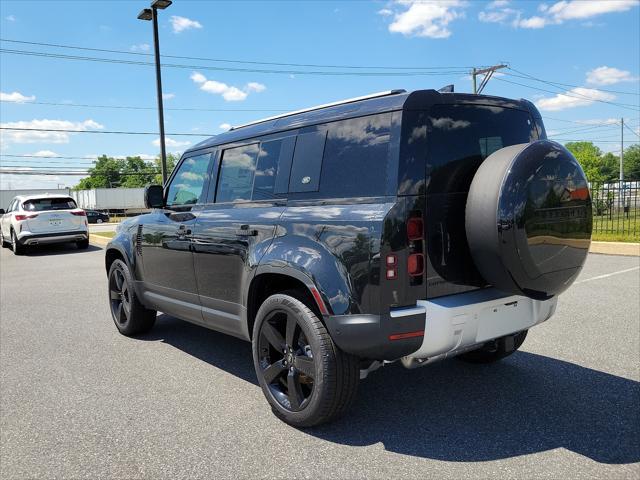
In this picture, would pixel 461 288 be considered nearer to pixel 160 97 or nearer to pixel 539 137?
pixel 539 137

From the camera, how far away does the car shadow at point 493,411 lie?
118 inches

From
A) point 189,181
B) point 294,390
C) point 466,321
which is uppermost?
point 189,181

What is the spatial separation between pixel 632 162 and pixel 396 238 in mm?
138107

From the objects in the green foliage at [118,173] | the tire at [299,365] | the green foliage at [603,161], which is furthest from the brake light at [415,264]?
the green foliage at [118,173]

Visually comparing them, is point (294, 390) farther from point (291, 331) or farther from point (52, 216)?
point (52, 216)

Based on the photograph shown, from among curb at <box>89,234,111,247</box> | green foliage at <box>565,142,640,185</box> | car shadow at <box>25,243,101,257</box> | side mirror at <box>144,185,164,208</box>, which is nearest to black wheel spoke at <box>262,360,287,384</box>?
side mirror at <box>144,185,164,208</box>

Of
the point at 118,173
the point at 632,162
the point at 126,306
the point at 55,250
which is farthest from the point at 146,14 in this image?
the point at 632,162

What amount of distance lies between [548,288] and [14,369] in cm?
450

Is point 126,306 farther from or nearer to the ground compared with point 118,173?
nearer to the ground

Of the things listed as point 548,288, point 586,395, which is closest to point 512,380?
point 586,395

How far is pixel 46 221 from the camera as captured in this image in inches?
609

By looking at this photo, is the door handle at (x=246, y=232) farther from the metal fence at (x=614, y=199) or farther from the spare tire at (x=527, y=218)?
the metal fence at (x=614, y=199)

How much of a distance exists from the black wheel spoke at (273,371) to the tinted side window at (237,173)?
4.14ft

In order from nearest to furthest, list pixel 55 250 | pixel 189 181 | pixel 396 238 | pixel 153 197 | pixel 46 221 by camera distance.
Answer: pixel 396 238, pixel 189 181, pixel 153 197, pixel 46 221, pixel 55 250
